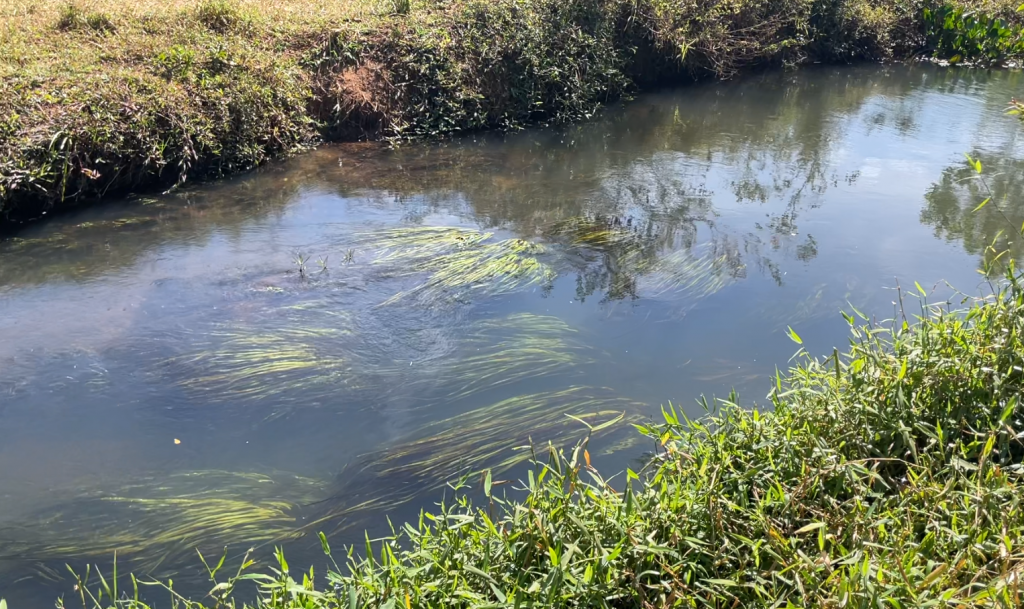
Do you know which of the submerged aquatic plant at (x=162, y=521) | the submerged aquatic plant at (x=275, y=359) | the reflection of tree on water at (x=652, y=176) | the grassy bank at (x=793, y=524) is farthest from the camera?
the reflection of tree on water at (x=652, y=176)

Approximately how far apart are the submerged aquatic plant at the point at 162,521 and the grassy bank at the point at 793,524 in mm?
236

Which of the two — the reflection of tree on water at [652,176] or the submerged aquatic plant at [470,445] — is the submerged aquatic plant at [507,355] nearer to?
the submerged aquatic plant at [470,445]

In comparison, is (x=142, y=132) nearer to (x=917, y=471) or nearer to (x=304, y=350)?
(x=304, y=350)

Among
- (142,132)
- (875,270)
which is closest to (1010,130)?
(875,270)

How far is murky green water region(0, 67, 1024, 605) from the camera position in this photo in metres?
3.71

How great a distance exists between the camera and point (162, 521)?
3480mm

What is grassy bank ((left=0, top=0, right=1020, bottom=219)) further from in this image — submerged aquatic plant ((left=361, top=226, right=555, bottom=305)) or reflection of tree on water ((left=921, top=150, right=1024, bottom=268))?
submerged aquatic plant ((left=361, top=226, right=555, bottom=305))

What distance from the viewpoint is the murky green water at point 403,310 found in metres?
3.71

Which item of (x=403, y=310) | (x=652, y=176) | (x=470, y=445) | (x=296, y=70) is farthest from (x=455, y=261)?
(x=296, y=70)

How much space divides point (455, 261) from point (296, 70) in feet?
12.4

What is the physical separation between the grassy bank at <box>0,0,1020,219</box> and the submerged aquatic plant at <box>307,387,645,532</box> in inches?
155

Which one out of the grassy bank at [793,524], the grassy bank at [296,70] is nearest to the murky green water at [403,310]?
the grassy bank at [296,70]

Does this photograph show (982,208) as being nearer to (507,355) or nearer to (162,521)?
(507,355)

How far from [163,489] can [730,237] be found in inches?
187
